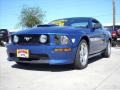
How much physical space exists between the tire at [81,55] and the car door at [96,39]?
0.44 metres

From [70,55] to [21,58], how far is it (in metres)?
1.13

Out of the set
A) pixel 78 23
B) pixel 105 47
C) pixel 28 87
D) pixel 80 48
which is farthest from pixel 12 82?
pixel 105 47

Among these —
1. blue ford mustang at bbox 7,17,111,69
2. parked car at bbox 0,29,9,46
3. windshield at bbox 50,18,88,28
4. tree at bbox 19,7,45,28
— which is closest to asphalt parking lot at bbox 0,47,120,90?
blue ford mustang at bbox 7,17,111,69

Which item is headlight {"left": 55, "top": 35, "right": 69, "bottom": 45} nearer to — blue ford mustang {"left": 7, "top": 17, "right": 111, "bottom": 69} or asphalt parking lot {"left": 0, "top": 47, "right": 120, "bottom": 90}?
blue ford mustang {"left": 7, "top": 17, "right": 111, "bottom": 69}

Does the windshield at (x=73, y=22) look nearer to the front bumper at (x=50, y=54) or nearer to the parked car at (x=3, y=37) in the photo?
the front bumper at (x=50, y=54)

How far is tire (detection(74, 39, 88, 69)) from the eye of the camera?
6668 millimetres

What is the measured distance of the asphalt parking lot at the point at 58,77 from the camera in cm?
502

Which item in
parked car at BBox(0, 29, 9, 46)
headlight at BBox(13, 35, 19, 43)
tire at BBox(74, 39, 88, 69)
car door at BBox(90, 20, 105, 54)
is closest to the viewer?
tire at BBox(74, 39, 88, 69)

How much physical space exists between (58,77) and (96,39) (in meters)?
2.50

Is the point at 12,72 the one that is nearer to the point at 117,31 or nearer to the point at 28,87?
the point at 28,87

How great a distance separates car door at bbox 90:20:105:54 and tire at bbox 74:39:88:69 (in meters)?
0.44

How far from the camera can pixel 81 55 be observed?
695cm

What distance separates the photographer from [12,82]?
5.31 m

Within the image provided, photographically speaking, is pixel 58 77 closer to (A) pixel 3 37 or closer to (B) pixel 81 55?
(B) pixel 81 55
